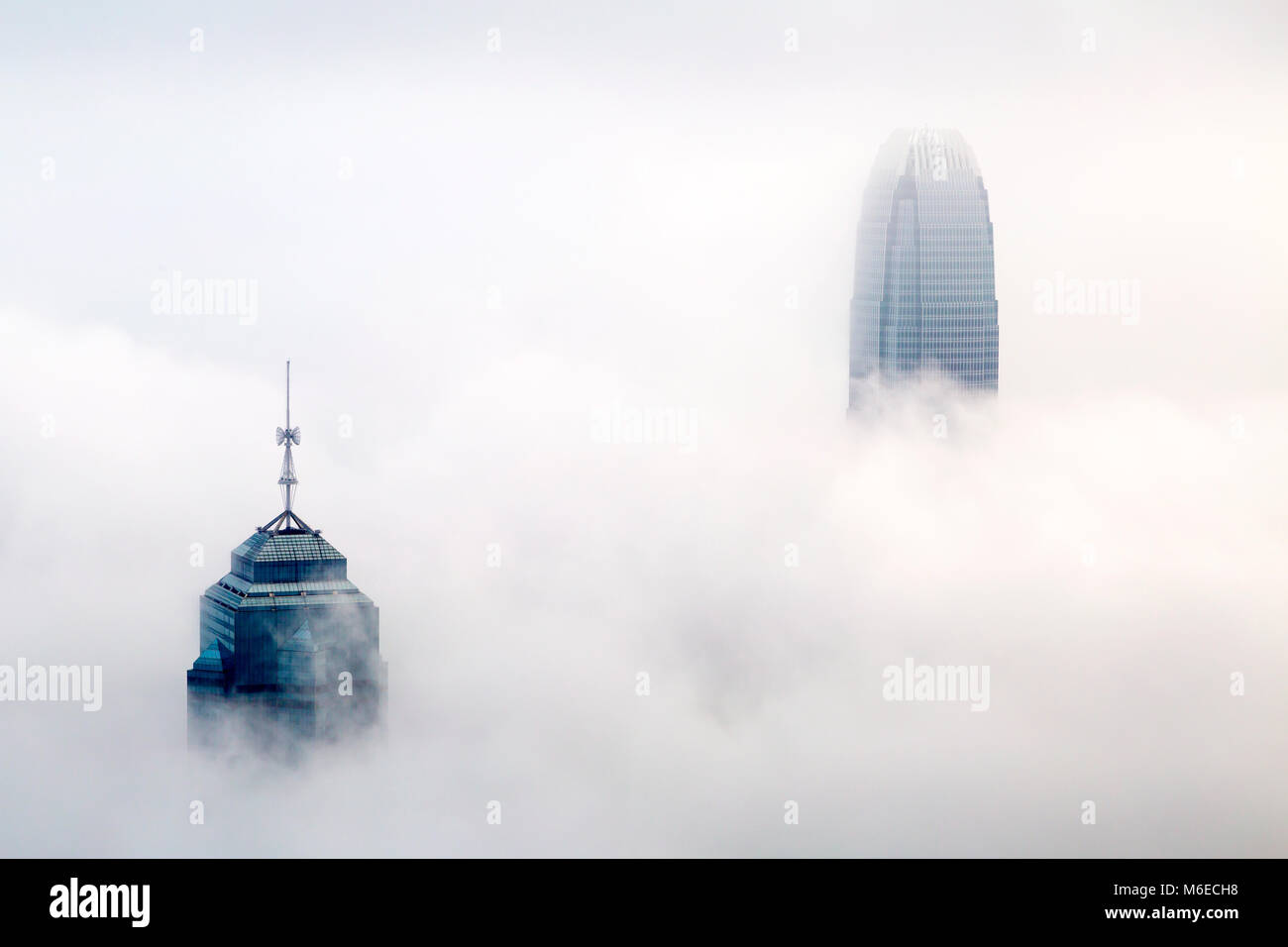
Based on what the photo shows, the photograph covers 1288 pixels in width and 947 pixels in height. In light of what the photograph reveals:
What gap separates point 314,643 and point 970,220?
17908 mm

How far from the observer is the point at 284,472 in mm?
32312

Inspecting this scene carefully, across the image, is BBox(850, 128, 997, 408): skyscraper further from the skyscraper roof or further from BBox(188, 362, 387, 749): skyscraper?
BBox(188, 362, 387, 749): skyscraper

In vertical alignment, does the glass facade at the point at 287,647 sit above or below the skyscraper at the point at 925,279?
below

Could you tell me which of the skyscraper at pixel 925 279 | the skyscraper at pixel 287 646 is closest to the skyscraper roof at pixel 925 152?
the skyscraper at pixel 925 279

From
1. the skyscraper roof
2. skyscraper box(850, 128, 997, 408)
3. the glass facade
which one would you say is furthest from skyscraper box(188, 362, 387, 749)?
the skyscraper roof

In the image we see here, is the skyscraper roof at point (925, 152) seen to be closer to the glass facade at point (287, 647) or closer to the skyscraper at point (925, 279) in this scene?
the skyscraper at point (925, 279)

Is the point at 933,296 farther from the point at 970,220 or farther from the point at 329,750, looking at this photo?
the point at 329,750

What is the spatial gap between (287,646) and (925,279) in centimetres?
1735

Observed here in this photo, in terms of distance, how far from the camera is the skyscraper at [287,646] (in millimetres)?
33938

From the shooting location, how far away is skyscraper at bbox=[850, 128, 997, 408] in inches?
1560

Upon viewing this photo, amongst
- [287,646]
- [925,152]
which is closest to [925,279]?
[925,152]

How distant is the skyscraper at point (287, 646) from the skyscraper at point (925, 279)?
447 inches

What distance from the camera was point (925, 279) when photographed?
1706 inches
